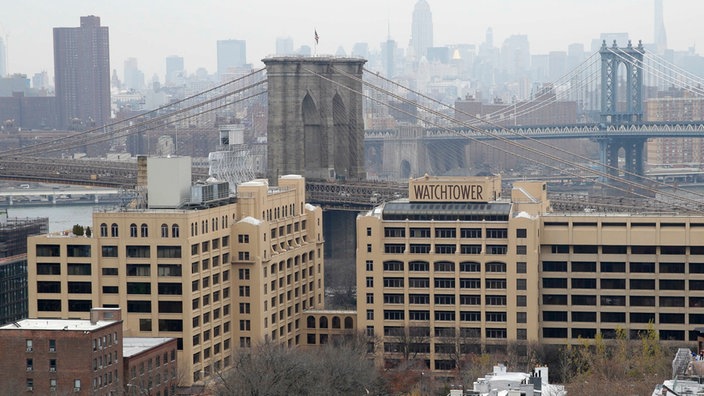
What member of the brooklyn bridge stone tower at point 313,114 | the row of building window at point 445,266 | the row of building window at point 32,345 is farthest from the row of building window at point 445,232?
the brooklyn bridge stone tower at point 313,114

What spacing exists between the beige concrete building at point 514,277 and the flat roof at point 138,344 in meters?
5.88

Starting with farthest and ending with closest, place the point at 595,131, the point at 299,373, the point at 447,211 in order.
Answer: the point at 595,131 < the point at 447,211 < the point at 299,373

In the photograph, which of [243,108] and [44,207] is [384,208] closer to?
[44,207]

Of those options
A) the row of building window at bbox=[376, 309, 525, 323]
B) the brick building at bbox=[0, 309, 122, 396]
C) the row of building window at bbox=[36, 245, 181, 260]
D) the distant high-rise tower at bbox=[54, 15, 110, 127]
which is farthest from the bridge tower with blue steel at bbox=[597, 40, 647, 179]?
the brick building at bbox=[0, 309, 122, 396]

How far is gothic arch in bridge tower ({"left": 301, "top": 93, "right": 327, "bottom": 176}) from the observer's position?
67375mm

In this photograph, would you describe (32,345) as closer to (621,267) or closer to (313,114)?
(621,267)

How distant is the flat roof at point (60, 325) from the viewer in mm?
36500

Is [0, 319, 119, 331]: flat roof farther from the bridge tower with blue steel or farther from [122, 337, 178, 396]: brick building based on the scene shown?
the bridge tower with blue steel

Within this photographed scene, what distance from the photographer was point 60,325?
122ft

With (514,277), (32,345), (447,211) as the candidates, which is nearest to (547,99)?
(447,211)

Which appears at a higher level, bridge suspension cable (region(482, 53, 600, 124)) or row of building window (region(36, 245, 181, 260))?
bridge suspension cable (region(482, 53, 600, 124))

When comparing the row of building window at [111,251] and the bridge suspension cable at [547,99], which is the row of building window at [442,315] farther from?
the bridge suspension cable at [547,99]

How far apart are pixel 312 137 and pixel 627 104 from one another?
4368 cm

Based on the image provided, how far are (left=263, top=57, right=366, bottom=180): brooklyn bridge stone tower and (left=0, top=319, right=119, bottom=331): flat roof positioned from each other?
2894cm
